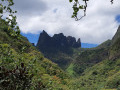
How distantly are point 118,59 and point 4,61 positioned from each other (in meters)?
124

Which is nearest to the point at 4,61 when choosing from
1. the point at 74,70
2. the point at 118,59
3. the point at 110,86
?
the point at 110,86

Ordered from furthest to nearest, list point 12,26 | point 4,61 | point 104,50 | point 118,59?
point 104,50
point 118,59
point 4,61
point 12,26

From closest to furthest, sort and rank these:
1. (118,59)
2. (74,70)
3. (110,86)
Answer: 1. (110,86)
2. (118,59)
3. (74,70)

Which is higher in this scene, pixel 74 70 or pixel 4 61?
pixel 74 70

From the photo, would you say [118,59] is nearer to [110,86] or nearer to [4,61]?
[110,86]

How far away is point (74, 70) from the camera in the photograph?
18700 centimetres

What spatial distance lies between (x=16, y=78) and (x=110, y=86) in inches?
3335

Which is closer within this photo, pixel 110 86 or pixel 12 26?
pixel 12 26

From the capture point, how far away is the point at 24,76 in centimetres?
501

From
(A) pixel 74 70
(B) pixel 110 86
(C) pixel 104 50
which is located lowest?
(B) pixel 110 86

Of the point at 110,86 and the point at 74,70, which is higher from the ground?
the point at 74,70

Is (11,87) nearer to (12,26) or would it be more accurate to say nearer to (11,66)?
(11,66)

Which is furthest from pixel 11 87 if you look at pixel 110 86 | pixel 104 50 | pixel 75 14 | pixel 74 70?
pixel 104 50

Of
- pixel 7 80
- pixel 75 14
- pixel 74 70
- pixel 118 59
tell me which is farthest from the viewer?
pixel 74 70
